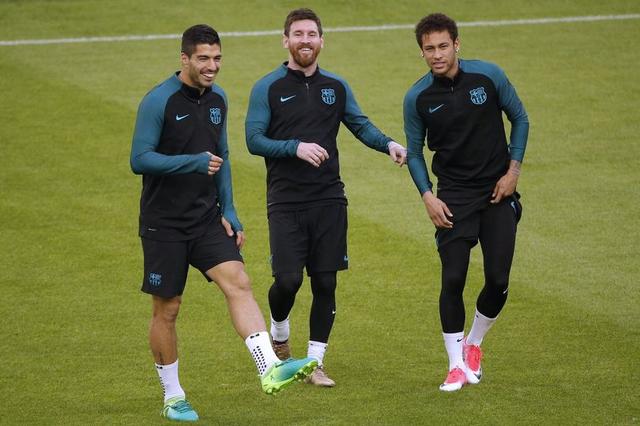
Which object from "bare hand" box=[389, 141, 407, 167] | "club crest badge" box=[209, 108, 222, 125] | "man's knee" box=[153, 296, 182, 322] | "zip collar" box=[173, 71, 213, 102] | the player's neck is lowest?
"man's knee" box=[153, 296, 182, 322]

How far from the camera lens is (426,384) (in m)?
8.38

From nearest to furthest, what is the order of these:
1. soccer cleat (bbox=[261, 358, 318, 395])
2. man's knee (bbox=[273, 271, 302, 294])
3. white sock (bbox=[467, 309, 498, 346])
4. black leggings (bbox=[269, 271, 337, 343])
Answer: soccer cleat (bbox=[261, 358, 318, 395]), man's knee (bbox=[273, 271, 302, 294]), black leggings (bbox=[269, 271, 337, 343]), white sock (bbox=[467, 309, 498, 346])

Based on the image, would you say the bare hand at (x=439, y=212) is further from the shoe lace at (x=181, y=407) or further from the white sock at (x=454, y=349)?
the shoe lace at (x=181, y=407)

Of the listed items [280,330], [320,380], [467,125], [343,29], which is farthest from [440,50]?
[343,29]

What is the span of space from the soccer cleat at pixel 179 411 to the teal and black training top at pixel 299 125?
4.81 feet

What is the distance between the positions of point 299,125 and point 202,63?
955mm

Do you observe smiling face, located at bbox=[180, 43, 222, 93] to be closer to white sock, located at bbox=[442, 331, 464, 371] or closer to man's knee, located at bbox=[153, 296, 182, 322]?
man's knee, located at bbox=[153, 296, 182, 322]

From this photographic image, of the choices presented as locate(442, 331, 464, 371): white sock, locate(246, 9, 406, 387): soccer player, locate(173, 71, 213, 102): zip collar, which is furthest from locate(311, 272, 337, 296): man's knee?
locate(173, 71, 213, 102): zip collar

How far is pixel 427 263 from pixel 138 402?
13.1ft

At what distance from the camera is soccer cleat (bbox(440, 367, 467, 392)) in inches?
322

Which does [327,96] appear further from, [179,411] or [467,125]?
Result: [179,411]

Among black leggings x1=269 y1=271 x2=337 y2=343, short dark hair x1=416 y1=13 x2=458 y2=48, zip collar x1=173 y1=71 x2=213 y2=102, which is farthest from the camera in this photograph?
black leggings x1=269 y1=271 x2=337 y2=343

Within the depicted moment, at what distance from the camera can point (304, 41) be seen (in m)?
8.16

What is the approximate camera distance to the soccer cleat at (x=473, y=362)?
327 inches
